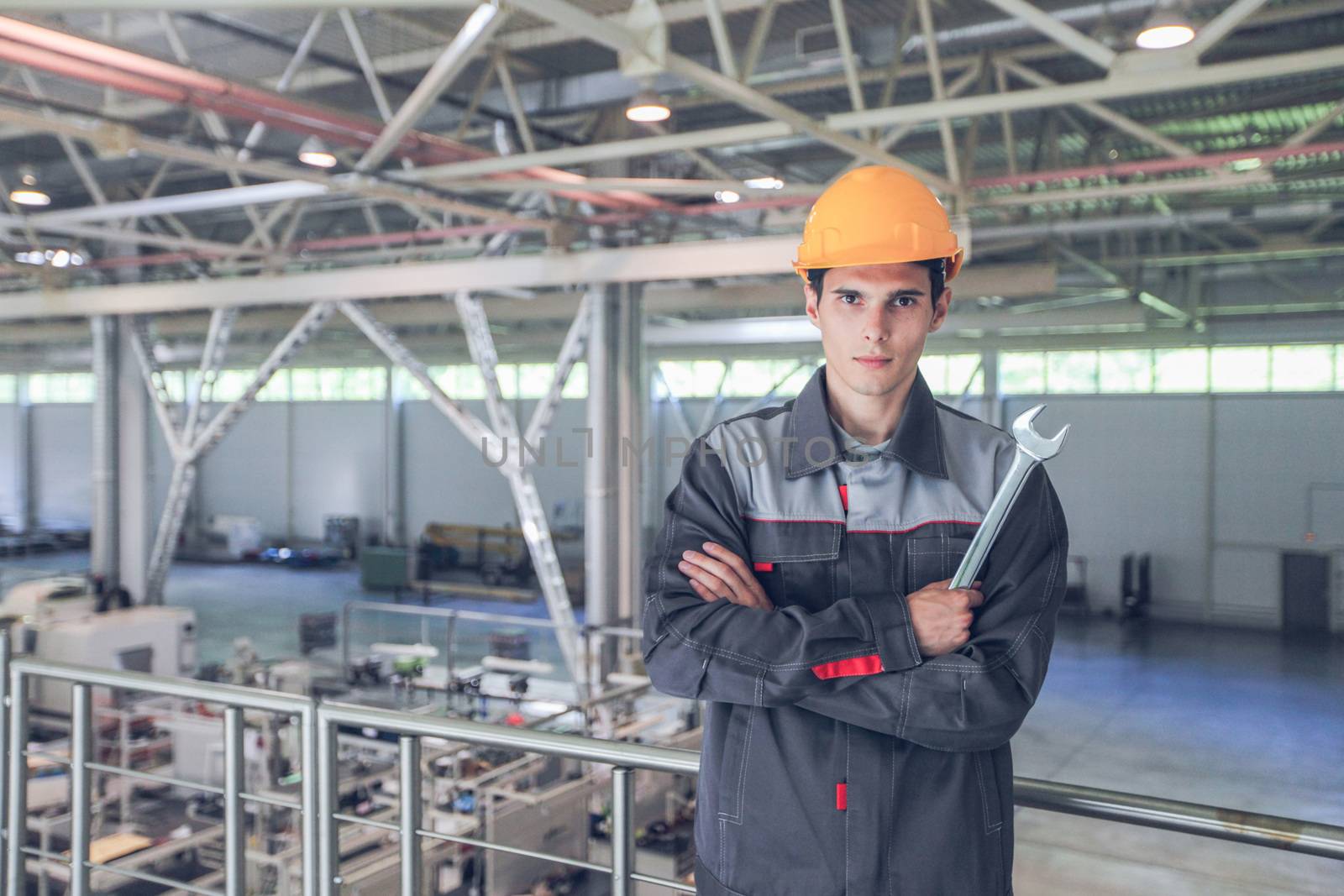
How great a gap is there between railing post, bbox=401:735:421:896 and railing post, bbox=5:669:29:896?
1588mm

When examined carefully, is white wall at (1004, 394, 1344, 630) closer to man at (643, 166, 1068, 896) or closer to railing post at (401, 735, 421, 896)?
railing post at (401, 735, 421, 896)

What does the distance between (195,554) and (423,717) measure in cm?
3319

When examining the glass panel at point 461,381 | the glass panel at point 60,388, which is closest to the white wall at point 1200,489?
the glass panel at point 461,381

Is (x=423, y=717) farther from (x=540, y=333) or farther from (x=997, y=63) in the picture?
(x=540, y=333)

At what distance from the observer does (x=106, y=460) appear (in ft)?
55.5

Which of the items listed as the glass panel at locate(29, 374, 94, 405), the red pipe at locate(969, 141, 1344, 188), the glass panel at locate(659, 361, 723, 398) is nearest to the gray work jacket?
the red pipe at locate(969, 141, 1344, 188)

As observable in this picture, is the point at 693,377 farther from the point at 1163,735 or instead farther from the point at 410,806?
the point at 410,806

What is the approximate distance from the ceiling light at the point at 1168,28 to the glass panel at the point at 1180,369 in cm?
1830

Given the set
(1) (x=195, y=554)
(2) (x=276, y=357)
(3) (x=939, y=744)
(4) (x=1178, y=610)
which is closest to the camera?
(3) (x=939, y=744)

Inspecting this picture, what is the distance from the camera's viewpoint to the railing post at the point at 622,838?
2719 mm

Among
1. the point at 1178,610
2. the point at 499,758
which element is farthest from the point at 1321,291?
the point at 499,758

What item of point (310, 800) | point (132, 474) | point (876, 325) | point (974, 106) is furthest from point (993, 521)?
point (132, 474)

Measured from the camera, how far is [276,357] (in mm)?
15320

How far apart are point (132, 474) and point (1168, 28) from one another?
630 inches
